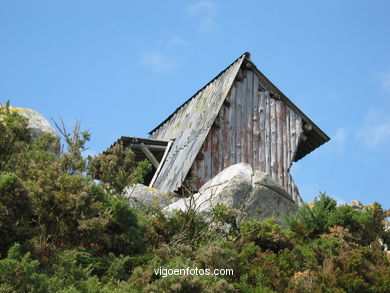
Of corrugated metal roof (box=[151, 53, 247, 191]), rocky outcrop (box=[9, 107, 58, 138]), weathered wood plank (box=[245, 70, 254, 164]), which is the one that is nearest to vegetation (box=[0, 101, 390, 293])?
rocky outcrop (box=[9, 107, 58, 138])

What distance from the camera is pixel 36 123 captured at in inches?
709

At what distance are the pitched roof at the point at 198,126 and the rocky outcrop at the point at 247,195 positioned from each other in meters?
3.32

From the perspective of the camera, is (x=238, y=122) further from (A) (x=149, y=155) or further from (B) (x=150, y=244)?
(B) (x=150, y=244)

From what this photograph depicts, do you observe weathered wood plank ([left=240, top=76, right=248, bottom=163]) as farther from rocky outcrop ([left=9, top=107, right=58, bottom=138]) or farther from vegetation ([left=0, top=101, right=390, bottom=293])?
vegetation ([left=0, top=101, right=390, bottom=293])

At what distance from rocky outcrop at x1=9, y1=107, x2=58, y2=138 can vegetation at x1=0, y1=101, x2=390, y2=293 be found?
14.2ft

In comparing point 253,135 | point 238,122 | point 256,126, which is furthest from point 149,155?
point 256,126

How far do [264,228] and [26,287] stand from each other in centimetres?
479

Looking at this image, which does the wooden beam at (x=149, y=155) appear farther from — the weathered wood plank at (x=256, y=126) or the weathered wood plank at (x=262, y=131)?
the weathered wood plank at (x=262, y=131)

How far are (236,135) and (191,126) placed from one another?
169 cm

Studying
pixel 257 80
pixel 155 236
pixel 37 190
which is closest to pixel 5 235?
pixel 37 190

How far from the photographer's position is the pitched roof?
750 inches

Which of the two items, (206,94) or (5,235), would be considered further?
(206,94)

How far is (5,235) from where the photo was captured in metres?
9.66

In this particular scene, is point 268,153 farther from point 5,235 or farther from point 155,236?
point 5,235
